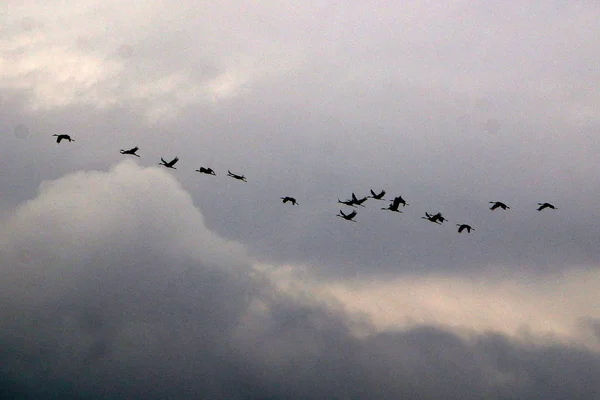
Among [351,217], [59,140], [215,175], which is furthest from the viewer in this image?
[351,217]

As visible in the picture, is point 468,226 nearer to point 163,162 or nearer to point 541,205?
point 541,205

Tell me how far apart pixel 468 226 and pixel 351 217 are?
80.6 ft

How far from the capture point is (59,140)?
147 m

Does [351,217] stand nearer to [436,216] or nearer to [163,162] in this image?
[436,216]

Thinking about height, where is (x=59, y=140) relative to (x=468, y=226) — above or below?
below

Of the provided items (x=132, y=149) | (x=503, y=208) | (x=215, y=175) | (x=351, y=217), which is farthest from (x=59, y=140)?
(x=503, y=208)

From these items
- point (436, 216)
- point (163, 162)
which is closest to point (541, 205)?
point (436, 216)

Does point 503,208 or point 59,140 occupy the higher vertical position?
point 503,208

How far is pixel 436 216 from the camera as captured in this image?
164000 millimetres

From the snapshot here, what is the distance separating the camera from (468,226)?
168 meters

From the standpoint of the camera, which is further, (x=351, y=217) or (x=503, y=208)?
(x=351, y=217)

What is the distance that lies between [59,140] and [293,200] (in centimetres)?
4683

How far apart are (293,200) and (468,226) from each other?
3629 centimetres

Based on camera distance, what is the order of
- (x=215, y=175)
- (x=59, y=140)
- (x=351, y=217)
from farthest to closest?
(x=351, y=217), (x=215, y=175), (x=59, y=140)
